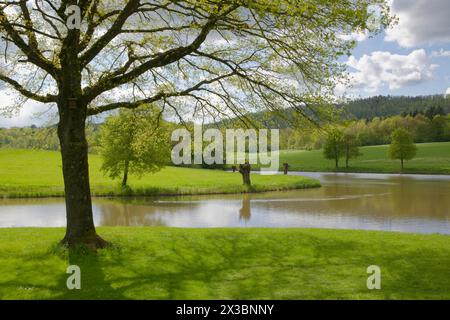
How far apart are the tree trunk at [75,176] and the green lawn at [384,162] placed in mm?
82426

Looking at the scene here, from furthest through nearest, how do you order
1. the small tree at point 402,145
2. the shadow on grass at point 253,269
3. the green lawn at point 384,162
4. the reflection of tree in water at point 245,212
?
1. the green lawn at point 384,162
2. the small tree at point 402,145
3. the reflection of tree in water at point 245,212
4. the shadow on grass at point 253,269

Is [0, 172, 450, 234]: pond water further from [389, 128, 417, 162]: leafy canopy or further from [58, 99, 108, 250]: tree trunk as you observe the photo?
[389, 128, 417, 162]: leafy canopy

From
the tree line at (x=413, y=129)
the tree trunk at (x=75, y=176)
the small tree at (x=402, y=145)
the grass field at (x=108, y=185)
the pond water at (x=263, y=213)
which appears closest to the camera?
the tree trunk at (x=75, y=176)

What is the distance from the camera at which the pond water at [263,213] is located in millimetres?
23578

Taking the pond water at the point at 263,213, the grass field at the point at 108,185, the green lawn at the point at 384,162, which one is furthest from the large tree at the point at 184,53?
the green lawn at the point at 384,162

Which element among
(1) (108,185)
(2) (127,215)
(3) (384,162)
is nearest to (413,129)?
(3) (384,162)

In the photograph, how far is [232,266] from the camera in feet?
35.3

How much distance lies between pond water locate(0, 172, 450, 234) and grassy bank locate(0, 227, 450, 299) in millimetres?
9014

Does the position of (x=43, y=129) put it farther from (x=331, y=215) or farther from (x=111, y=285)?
(x=331, y=215)

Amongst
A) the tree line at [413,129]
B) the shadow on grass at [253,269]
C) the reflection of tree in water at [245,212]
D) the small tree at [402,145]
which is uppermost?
A: the tree line at [413,129]

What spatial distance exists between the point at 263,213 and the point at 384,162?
273 ft

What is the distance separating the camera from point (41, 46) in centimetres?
1437

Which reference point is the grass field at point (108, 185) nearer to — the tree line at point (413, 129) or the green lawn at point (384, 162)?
the green lawn at point (384, 162)

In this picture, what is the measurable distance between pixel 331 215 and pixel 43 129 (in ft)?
→ 57.7
